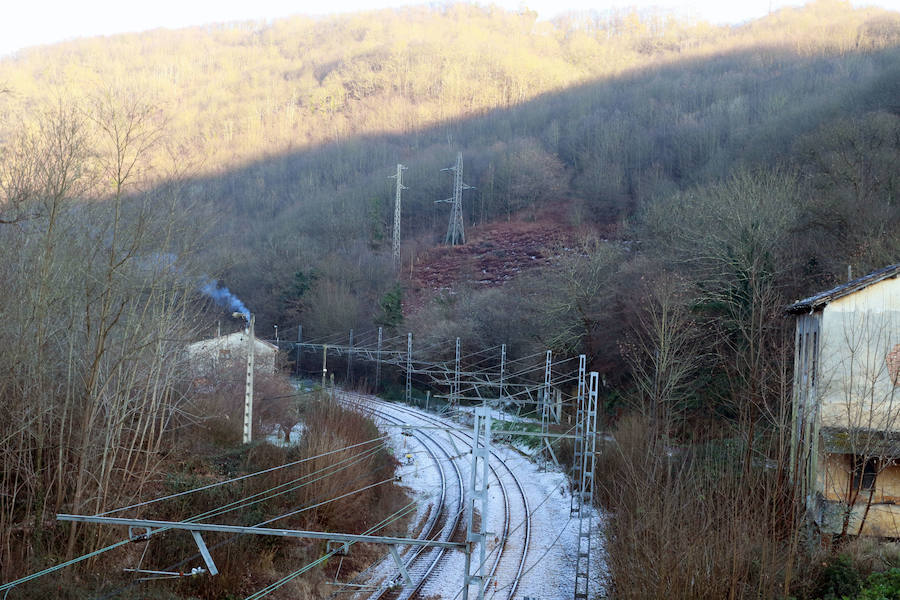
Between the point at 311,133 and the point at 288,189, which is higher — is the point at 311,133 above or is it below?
above

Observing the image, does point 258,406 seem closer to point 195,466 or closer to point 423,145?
point 195,466

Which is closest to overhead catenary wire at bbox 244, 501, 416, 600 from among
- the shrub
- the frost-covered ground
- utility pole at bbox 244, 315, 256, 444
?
the frost-covered ground

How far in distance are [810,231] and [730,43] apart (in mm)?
83697

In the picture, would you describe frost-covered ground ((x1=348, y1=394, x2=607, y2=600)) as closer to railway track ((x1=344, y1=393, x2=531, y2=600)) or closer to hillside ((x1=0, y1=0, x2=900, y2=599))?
railway track ((x1=344, y1=393, x2=531, y2=600))

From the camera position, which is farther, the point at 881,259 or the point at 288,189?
the point at 288,189

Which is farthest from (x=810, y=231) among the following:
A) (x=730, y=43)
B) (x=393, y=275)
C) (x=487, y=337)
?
(x=730, y=43)

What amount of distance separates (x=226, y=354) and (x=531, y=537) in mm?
17263

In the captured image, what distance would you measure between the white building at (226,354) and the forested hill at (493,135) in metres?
3.84

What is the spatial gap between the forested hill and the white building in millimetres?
3836

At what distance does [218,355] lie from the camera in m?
29.6

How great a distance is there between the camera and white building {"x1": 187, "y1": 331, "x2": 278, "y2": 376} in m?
25.3

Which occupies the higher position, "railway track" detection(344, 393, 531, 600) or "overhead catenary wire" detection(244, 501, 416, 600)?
"overhead catenary wire" detection(244, 501, 416, 600)

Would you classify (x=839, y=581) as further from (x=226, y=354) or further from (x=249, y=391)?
(x=226, y=354)

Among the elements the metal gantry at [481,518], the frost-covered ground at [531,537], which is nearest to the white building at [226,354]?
the frost-covered ground at [531,537]
